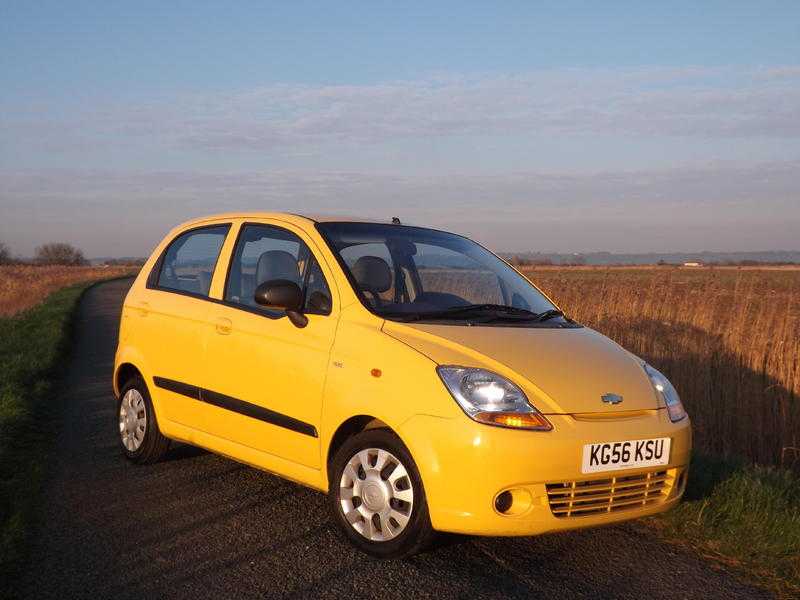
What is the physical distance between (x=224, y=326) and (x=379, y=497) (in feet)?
5.41

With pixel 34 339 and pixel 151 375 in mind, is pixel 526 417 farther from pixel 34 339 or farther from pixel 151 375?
pixel 34 339

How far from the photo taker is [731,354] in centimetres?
838

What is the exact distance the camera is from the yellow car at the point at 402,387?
3973 millimetres

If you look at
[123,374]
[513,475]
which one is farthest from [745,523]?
[123,374]

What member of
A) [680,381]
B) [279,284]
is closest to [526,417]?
[279,284]

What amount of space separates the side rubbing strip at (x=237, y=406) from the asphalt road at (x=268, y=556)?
21.6 inches

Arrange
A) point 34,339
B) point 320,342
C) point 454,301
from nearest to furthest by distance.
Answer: point 320,342, point 454,301, point 34,339

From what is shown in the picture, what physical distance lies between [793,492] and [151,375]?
174 inches

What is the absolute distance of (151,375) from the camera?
6.06m

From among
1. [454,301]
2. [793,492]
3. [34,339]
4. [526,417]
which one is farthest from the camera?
[34,339]

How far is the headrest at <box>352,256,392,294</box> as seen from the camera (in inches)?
194

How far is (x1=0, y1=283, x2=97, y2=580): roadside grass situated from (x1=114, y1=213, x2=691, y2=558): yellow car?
0.87 m

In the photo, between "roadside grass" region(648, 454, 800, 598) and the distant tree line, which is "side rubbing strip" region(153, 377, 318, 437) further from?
the distant tree line

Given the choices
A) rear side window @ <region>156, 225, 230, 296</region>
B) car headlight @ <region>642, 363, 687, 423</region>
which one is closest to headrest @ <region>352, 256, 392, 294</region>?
rear side window @ <region>156, 225, 230, 296</region>
